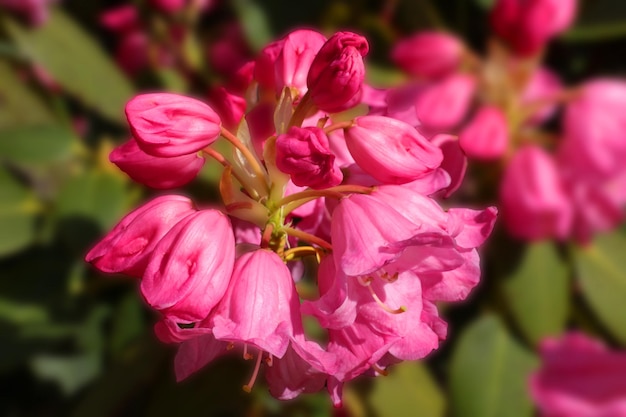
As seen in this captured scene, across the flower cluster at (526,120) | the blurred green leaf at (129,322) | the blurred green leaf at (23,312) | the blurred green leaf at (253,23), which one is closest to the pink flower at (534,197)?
the flower cluster at (526,120)

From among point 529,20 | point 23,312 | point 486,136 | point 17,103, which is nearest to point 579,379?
point 486,136

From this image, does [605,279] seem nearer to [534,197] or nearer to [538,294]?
[538,294]

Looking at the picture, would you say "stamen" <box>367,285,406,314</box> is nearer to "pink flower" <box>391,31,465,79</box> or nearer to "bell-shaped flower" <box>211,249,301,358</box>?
"bell-shaped flower" <box>211,249,301,358</box>

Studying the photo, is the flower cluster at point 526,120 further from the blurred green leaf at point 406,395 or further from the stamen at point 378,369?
the stamen at point 378,369

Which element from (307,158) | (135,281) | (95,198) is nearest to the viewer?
(307,158)

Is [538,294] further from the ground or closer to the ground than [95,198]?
closer to the ground

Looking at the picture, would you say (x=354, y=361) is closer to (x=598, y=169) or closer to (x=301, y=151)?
(x=301, y=151)

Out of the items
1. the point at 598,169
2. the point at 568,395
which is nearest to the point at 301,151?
the point at 598,169
